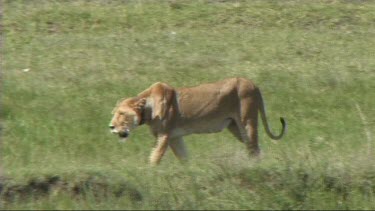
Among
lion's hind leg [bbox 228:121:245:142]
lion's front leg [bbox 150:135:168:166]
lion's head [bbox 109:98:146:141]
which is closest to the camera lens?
lion's front leg [bbox 150:135:168:166]

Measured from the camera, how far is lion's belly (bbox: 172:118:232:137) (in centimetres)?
1052

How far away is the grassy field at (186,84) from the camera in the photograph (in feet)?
29.6

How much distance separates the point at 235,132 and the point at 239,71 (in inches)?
120

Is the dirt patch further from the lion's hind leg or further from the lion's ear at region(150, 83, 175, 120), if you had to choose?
the lion's hind leg

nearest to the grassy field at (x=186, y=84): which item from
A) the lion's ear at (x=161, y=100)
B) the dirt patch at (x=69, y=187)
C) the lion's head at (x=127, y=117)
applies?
the dirt patch at (x=69, y=187)

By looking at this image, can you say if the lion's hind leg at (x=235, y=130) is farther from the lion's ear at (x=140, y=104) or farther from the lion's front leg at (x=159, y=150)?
the lion's ear at (x=140, y=104)

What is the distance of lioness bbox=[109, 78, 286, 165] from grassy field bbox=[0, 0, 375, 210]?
210mm

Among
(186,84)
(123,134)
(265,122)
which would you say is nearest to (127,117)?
(123,134)

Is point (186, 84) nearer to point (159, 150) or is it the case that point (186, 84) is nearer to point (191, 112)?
point (191, 112)

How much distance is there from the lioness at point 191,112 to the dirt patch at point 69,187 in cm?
→ 126

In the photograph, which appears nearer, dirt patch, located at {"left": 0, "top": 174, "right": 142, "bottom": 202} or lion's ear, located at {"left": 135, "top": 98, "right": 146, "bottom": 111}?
dirt patch, located at {"left": 0, "top": 174, "right": 142, "bottom": 202}

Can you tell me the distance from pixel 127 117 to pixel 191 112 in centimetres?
62

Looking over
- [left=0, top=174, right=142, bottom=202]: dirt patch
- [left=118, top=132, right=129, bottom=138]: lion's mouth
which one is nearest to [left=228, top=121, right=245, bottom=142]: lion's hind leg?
[left=118, top=132, right=129, bottom=138]: lion's mouth

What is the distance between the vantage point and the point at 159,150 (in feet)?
33.2
